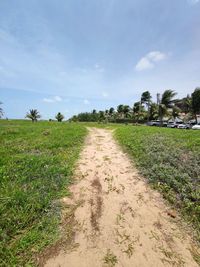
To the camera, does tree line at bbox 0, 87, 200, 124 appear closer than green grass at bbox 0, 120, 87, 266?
No

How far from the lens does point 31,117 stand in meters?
43.3

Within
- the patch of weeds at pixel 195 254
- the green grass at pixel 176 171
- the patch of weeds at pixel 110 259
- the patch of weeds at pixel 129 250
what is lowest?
the patch of weeds at pixel 195 254

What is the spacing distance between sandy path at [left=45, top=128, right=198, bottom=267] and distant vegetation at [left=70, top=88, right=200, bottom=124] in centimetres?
3583

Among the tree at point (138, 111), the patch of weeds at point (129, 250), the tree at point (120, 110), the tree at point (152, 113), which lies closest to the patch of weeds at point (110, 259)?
the patch of weeds at point (129, 250)

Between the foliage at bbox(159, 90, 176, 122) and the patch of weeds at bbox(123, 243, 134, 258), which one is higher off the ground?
the foliage at bbox(159, 90, 176, 122)

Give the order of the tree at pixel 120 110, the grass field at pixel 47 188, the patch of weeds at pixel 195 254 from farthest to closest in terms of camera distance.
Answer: the tree at pixel 120 110
the grass field at pixel 47 188
the patch of weeds at pixel 195 254

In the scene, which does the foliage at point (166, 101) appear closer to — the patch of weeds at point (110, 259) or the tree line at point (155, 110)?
the tree line at point (155, 110)

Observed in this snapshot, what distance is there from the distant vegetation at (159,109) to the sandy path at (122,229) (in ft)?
118

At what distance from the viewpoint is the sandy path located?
2.55m

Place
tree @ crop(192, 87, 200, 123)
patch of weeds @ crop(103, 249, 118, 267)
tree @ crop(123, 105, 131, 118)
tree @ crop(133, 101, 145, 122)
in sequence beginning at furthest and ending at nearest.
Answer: tree @ crop(123, 105, 131, 118), tree @ crop(133, 101, 145, 122), tree @ crop(192, 87, 200, 123), patch of weeds @ crop(103, 249, 118, 267)

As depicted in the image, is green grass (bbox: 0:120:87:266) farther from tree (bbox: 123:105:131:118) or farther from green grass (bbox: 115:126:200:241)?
tree (bbox: 123:105:131:118)

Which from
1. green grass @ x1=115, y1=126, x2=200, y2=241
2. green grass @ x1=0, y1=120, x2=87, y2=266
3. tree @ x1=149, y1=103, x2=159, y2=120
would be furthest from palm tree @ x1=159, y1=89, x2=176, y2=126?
green grass @ x1=0, y1=120, x2=87, y2=266

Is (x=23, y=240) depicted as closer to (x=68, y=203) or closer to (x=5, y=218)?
(x=5, y=218)

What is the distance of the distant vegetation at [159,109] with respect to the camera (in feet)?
121
